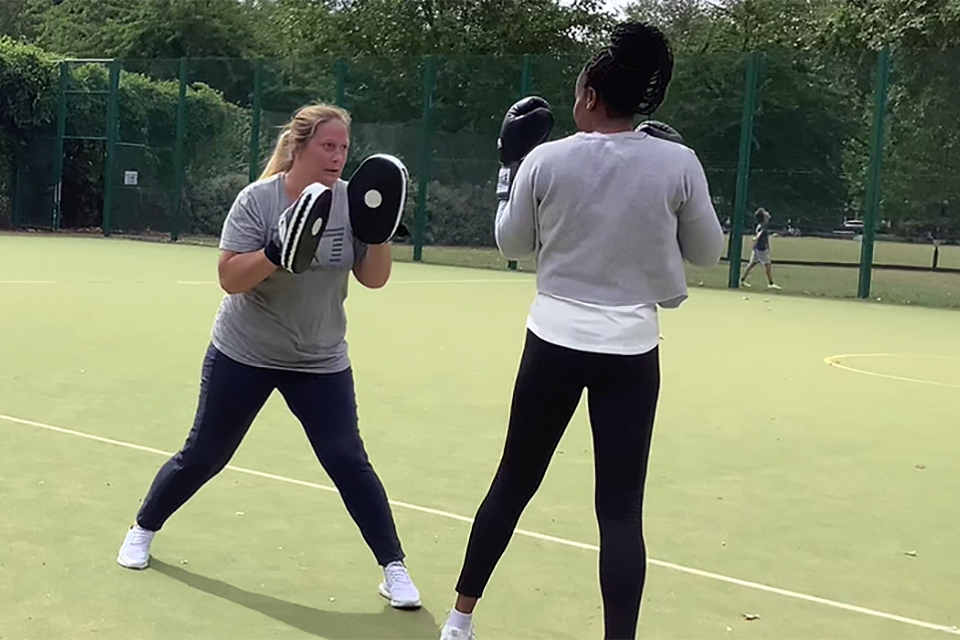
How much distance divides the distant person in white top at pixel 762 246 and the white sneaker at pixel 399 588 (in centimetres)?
1473

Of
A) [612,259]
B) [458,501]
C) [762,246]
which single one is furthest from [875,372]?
[762,246]

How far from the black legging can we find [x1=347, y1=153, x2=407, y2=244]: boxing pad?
2.48ft

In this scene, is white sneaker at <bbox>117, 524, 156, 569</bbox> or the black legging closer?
the black legging

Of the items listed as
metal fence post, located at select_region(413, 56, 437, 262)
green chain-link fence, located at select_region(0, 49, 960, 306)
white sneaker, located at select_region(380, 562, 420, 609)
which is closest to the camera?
white sneaker, located at select_region(380, 562, 420, 609)

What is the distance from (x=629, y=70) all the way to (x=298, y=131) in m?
1.18

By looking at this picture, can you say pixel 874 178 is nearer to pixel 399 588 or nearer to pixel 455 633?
pixel 399 588

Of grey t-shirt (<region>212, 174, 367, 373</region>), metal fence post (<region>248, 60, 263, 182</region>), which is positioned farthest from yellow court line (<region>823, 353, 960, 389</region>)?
metal fence post (<region>248, 60, 263, 182</region>)

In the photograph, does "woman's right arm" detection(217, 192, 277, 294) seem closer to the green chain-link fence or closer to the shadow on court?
the shadow on court

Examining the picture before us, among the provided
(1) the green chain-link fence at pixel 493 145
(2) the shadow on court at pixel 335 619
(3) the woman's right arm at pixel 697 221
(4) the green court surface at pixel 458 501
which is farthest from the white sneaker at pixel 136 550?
(1) the green chain-link fence at pixel 493 145

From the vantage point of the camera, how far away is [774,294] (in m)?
17.7

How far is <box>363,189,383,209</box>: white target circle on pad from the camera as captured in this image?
377cm

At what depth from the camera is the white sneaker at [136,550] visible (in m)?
4.13

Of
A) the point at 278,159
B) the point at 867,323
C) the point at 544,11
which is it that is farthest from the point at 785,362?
the point at 544,11

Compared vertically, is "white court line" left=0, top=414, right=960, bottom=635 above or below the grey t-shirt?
below
